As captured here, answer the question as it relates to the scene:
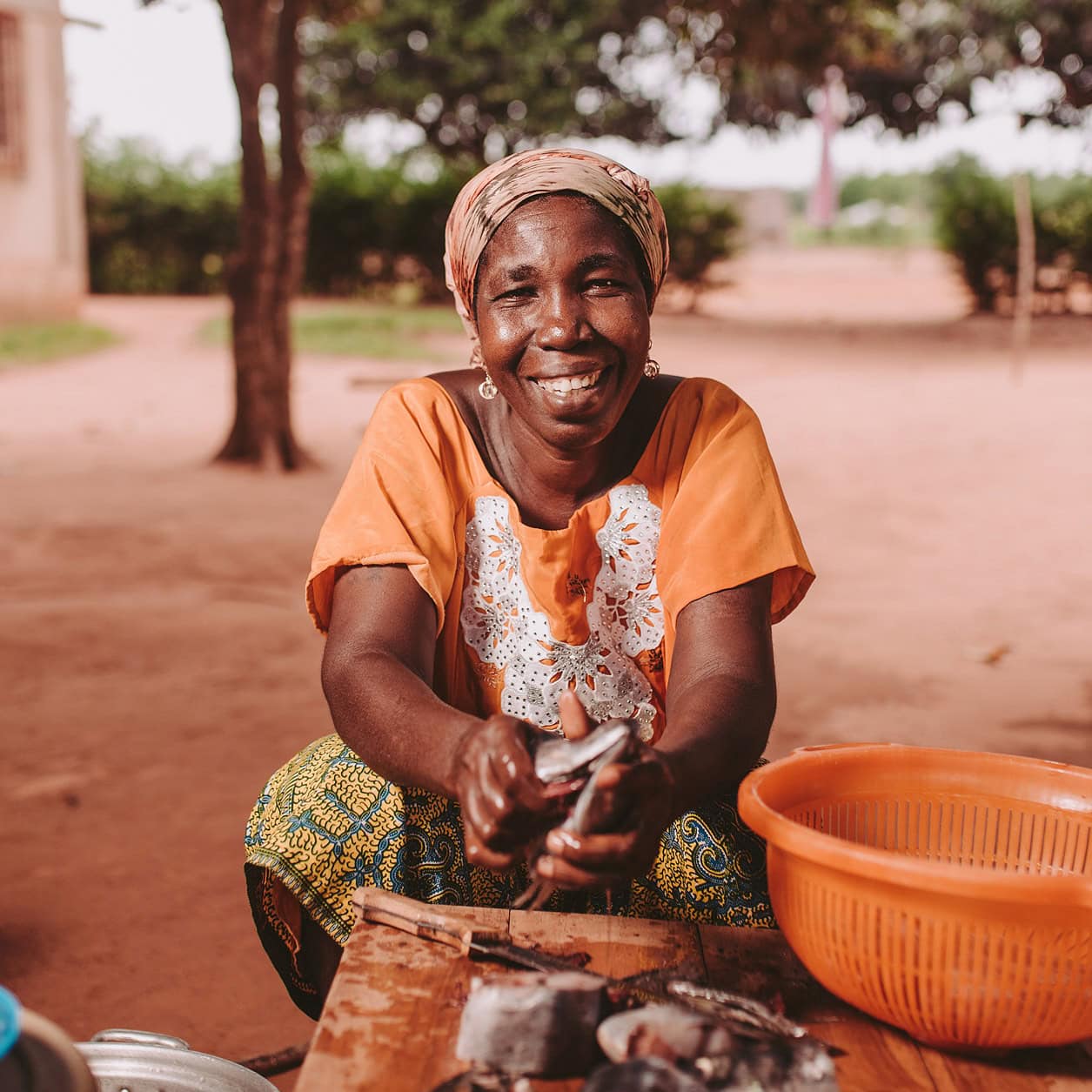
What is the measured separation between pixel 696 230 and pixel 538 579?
1866 centimetres

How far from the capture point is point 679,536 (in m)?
1.93

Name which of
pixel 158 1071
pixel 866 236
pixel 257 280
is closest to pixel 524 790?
pixel 158 1071

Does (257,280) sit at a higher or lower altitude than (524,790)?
higher

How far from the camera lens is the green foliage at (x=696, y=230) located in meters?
19.8

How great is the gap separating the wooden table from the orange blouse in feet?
1.52

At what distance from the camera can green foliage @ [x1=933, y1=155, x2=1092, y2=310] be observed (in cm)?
1780

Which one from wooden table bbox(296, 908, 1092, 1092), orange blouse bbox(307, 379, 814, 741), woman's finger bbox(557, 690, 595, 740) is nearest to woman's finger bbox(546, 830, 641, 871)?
woman's finger bbox(557, 690, 595, 740)

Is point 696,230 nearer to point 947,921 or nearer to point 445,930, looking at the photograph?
point 445,930

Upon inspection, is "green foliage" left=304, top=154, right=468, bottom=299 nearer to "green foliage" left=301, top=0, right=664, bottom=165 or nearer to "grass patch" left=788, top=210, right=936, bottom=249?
"green foliage" left=301, top=0, right=664, bottom=165

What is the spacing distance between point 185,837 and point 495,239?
186cm

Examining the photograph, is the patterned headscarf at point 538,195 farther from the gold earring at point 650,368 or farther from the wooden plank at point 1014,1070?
the wooden plank at point 1014,1070

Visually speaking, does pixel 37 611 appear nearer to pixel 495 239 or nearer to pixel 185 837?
pixel 185 837

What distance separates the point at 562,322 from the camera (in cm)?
184

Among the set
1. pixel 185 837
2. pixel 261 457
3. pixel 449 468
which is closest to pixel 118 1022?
pixel 185 837
